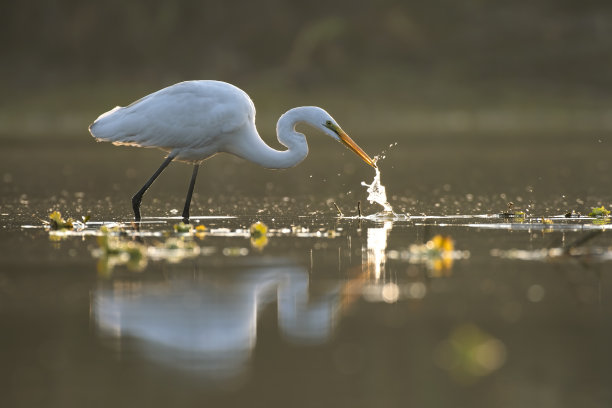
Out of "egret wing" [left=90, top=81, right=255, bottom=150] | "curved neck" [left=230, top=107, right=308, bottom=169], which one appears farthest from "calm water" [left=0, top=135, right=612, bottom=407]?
"egret wing" [left=90, top=81, right=255, bottom=150]

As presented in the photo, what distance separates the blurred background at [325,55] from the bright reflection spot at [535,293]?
7536 cm

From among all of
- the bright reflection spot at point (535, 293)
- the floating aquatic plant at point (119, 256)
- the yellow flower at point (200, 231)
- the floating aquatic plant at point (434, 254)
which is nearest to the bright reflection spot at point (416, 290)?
the bright reflection spot at point (535, 293)

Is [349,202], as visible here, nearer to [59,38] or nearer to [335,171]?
[335,171]

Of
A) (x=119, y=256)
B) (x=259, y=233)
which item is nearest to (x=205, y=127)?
(x=259, y=233)

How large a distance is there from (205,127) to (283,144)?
1034mm

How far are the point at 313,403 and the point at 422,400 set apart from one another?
537 millimetres

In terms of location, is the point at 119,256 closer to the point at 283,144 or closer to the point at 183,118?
the point at 283,144

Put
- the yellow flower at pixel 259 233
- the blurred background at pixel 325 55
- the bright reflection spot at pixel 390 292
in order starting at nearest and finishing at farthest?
the bright reflection spot at pixel 390 292 < the yellow flower at pixel 259 233 < the blurred background at pixel 325 55

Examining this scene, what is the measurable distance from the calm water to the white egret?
811 millimetres

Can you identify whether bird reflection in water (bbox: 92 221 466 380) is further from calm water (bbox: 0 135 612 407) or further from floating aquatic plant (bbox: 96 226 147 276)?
floating aquatic plant (bbox: 96 226 147 276)

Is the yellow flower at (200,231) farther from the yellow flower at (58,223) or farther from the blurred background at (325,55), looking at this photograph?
the blurred background at (325,55)

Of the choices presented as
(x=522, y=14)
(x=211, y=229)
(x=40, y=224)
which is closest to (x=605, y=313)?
(x=211, y=229)

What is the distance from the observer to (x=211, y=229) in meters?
13.4

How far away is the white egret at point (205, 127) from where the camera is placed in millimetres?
14531
